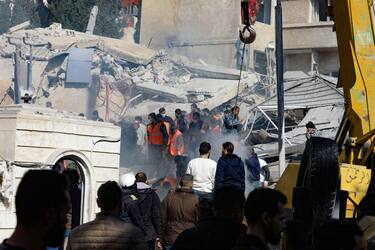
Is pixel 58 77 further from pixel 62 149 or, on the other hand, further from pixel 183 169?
pixel 62 149

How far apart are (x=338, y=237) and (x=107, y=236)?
2.06 m

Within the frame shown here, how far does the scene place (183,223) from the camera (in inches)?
422

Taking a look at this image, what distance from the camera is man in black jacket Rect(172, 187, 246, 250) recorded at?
6.41 m

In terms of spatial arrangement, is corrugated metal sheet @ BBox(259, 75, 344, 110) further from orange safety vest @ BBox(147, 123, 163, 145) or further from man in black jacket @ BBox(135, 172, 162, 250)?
man in black jacket @ BBox(135, 172, 162, 250)

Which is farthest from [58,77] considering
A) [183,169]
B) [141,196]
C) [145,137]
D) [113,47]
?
[141,196]

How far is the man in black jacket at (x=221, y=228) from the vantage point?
6.41m

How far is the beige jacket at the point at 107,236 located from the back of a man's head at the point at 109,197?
6 cm

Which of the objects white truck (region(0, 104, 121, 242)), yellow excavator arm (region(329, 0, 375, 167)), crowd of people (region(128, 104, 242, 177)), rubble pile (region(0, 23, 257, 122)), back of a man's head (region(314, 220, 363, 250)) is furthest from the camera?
rubble pile (region(0, 23, 257, 122))

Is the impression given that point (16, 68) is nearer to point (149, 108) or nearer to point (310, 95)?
point (149, 108)

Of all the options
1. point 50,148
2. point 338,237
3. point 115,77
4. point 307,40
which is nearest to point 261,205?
point 338,237

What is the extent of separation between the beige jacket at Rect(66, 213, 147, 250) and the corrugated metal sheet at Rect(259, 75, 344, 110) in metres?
24.2

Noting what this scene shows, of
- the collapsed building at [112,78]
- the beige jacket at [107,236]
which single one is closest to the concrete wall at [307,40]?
the collapsed building at [112,78]

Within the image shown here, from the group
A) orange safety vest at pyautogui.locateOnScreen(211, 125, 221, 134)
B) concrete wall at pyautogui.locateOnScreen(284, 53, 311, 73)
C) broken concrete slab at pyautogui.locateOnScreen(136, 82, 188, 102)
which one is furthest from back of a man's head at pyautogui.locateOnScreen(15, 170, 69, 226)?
concrete wall at pyautogui.locateOnScreen(284, 53, 311, 73)

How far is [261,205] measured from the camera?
210 inches
